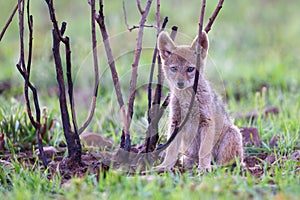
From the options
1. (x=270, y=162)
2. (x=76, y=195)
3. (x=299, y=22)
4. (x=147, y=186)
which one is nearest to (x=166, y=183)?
(x=147, y=186)

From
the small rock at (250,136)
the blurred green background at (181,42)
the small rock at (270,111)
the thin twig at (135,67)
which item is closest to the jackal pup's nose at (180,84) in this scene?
the thin twig at (135,67)

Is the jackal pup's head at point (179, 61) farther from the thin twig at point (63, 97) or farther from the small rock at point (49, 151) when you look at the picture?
the small rock at point (49, 151)

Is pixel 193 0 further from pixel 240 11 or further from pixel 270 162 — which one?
pixel 270 162

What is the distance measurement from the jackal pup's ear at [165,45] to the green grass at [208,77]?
752 mm

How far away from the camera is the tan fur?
5473mm

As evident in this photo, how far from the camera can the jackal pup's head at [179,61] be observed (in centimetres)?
551

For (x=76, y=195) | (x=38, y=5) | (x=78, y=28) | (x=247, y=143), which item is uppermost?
(x=38, y=5)

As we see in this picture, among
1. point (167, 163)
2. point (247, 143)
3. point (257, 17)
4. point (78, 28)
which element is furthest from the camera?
point (257, 17)

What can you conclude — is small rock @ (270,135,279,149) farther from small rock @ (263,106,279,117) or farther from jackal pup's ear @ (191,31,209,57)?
jackal pup's ear @ (191,31,209,57)

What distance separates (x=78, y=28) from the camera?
1312cm

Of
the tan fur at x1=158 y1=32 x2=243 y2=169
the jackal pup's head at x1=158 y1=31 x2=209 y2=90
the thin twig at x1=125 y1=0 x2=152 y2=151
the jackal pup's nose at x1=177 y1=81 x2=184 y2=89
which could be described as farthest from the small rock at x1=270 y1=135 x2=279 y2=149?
the thin twig at x1=125 y1=0 x2=152 y2=151

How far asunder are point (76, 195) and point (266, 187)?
1.35 meters

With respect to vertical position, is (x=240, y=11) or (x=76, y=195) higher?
(x=240, y=11)

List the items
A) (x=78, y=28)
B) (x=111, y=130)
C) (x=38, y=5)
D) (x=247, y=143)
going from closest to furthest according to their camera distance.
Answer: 1. (x=247, y=143)
2. (x=111, y=130)
3. (x=78, y=28)
4. (x=38, y=5)
